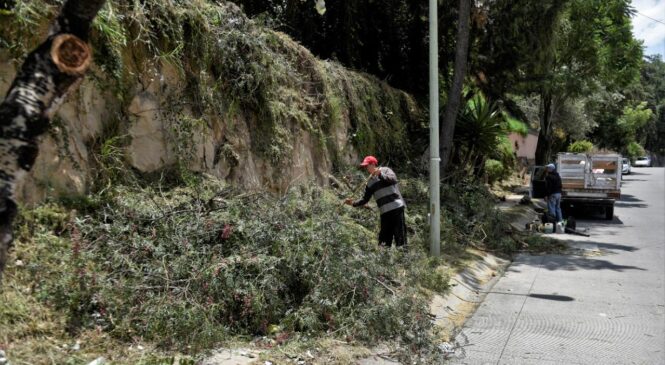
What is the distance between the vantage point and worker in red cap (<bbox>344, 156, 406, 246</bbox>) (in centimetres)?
792

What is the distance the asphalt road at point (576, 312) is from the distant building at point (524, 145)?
19.7m

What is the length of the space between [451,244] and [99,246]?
7.07 metres

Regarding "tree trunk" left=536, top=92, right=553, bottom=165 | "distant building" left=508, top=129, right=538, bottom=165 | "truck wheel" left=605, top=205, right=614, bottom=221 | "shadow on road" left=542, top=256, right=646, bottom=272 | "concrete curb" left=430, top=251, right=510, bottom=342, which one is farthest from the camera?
"distant building" left=508, top=129, right=538, bottom=165

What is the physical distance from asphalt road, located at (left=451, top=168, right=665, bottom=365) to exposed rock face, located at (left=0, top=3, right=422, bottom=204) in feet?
11.9

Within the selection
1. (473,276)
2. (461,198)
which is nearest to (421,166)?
(461,198)

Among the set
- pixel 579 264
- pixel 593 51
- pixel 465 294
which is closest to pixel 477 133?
pixel 579 264

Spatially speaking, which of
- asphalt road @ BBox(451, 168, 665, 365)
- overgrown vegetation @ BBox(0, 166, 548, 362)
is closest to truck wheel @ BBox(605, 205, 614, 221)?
asphalt road @ BBox(451, 168, 665, 365)

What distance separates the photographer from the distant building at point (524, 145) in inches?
1252

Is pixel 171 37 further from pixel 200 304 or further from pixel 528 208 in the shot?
pixel 528 208

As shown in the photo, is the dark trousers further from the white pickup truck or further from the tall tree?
the tall tree

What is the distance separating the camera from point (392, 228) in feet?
26.3

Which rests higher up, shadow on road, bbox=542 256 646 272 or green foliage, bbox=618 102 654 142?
green foliage, bbox=618 102 654 142

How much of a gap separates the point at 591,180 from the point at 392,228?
12.2 meters

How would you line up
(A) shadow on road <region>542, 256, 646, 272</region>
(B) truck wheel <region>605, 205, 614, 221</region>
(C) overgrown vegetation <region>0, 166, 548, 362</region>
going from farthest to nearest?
(B) truck wheel <region>605, 205, 614, 221</region>, (A) shadow on road <region>542, 256, 646, 272</region>, (C) overgrown vegetation <region>0, 166, 548, 362</region>
